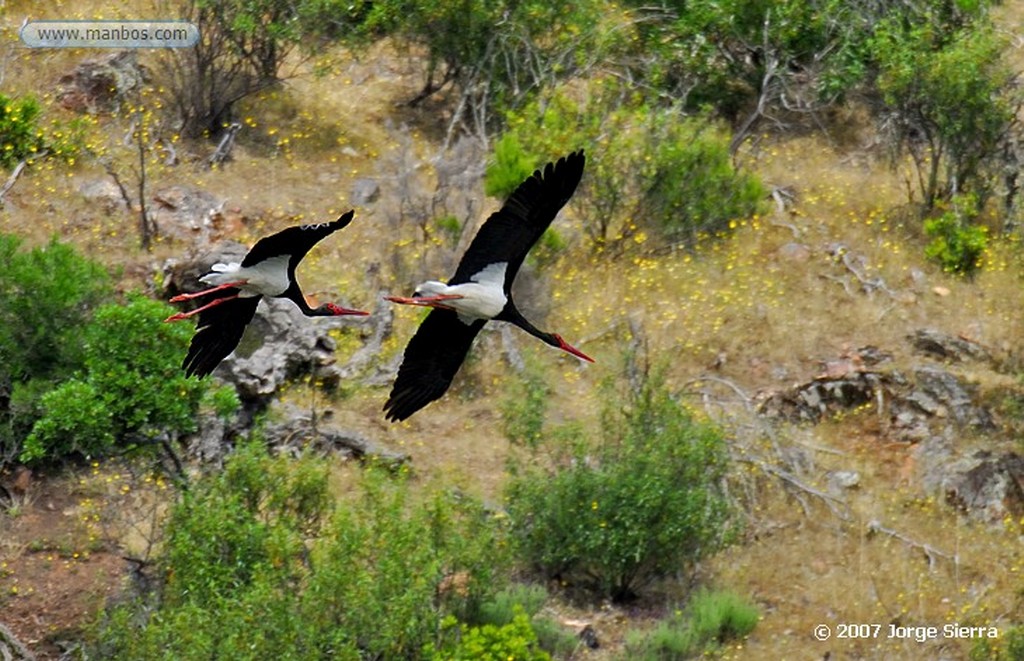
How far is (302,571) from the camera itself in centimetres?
1475

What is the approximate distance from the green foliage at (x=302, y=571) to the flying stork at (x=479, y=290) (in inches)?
69.5

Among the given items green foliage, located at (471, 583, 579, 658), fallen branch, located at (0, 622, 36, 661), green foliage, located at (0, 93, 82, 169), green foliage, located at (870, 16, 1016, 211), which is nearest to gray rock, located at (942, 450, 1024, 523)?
green foliage, located at (870, 16, 1016, 211)

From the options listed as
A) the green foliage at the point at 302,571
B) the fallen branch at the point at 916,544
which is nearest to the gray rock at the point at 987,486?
the fallen branch at the point at 916,544

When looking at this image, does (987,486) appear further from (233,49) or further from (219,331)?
(233,49)

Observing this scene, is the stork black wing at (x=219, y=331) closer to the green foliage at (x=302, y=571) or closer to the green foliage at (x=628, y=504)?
the green foliage at (x=302, y=571)

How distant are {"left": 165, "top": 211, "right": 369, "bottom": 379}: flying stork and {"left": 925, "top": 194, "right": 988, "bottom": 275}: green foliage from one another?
774cm

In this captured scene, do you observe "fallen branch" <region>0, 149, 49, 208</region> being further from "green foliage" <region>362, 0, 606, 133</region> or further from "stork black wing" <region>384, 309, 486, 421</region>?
"stork black wing" <region>384, 309, 486, 421</region>

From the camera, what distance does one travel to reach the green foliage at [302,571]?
45.4ft

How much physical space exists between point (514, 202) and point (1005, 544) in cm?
661

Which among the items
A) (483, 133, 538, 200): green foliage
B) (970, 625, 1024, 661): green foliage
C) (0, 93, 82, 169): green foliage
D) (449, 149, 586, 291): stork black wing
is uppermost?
(449, 149, 586, 291): stork black wing

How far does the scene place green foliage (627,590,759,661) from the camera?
15383 mm

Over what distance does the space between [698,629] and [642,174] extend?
503cm

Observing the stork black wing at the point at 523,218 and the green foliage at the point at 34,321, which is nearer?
the stork black wing at the point at 523,218

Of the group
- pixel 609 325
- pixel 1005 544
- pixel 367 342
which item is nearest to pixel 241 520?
pixel 367 342
